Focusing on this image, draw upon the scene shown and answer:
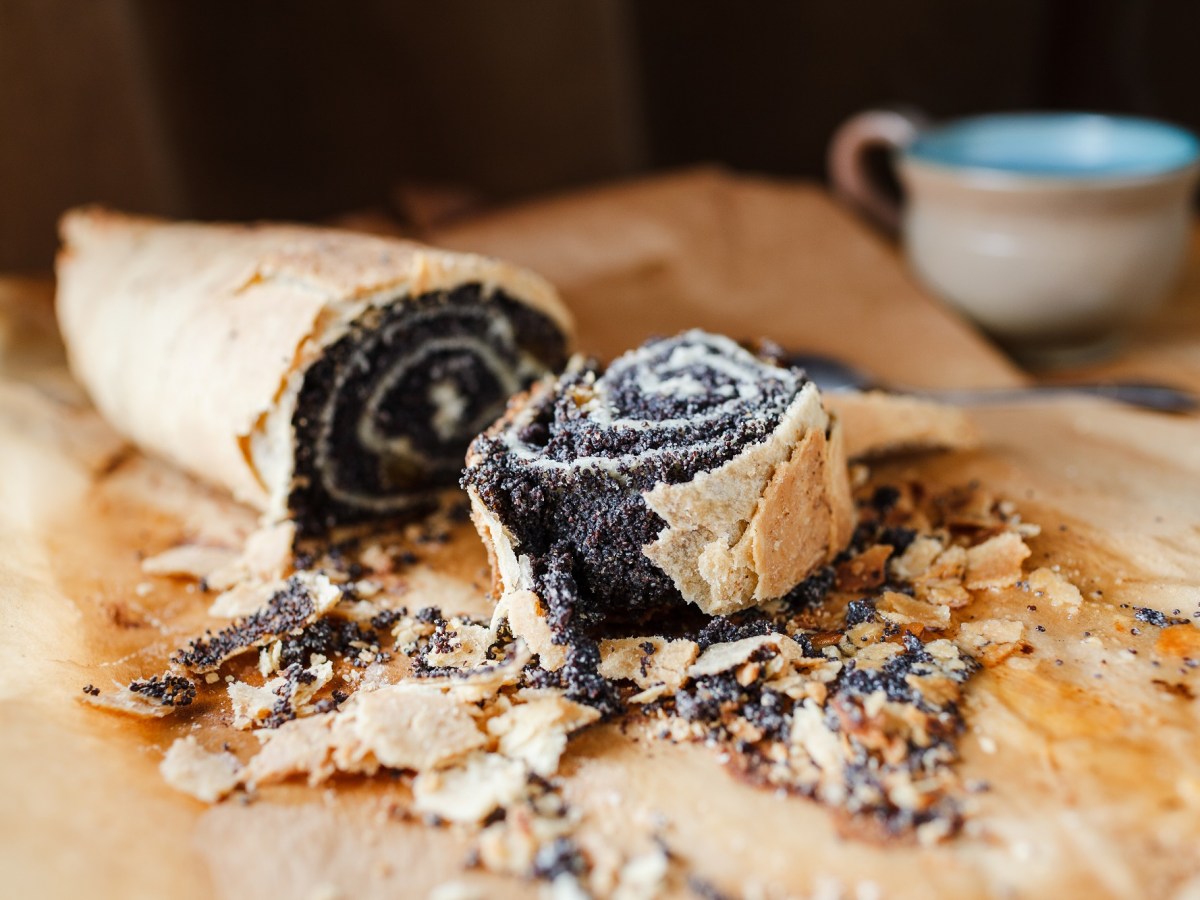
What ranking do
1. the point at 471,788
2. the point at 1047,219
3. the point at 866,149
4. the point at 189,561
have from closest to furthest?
the point at 471,788 → the point at 189,561 → the point at 1047,219 → the point at 866,149

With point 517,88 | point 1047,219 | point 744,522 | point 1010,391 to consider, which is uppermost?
point 517,88

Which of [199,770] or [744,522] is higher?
[744,522]

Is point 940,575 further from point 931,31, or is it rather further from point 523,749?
point 931,31

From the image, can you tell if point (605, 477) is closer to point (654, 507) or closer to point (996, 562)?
point (654, 507)

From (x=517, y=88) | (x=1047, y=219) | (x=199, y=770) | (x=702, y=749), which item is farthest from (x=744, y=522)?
(x=517, y=88)

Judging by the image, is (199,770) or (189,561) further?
(189,561)
